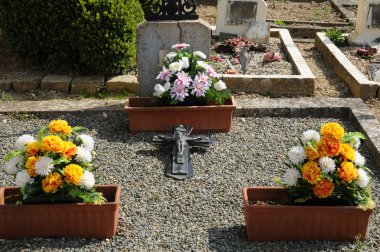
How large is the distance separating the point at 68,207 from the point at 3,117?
95.4 inches

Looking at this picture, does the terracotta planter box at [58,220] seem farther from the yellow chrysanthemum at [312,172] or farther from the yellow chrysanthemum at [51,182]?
the yellow chrysanthemum at [312,172]

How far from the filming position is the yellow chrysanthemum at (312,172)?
3.54 meters

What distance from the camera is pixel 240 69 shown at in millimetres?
7117

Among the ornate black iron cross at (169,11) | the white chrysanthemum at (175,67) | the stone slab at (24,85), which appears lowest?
the stone slab at (24,85)

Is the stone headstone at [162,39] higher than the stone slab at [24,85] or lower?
higher

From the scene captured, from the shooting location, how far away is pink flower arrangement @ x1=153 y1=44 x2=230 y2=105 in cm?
533

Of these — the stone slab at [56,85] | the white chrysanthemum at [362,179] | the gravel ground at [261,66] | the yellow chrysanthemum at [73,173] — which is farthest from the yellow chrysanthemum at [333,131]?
the stone slab at [56,85]

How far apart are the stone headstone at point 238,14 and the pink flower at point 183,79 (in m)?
3.32

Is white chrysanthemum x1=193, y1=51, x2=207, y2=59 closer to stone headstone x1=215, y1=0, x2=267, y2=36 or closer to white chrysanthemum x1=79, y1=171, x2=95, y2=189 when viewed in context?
white chrysanthemum x1=79, y1=171, x2=95, y2=189

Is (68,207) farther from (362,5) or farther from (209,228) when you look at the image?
(362,5)

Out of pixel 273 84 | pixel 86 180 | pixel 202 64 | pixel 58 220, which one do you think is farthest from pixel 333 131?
pixel 273 84

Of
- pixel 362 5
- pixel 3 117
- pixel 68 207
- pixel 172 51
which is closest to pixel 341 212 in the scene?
pixel 68 207

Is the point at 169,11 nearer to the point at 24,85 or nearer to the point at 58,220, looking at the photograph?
the point at 24,85

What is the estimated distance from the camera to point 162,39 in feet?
18.8
